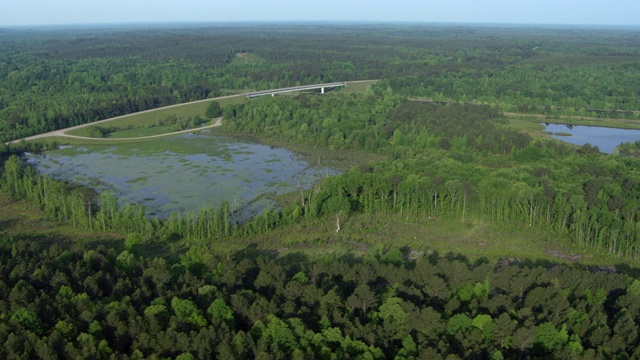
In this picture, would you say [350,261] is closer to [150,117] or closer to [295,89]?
[150,117]

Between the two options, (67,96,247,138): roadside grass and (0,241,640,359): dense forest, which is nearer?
(0,241,640,359): dense forest

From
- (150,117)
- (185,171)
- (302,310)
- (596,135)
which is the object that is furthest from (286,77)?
(302,310)

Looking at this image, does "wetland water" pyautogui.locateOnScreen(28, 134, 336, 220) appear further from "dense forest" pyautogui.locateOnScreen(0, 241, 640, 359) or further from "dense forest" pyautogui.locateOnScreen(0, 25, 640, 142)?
"dense forest" pyautogui.locateOnScreen(0, 241, 640, 359)

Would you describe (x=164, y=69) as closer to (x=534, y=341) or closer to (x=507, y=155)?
(x=507, y=155)

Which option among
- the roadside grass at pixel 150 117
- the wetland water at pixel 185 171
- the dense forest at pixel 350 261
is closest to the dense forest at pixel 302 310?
the dense forest at pixel 350 261

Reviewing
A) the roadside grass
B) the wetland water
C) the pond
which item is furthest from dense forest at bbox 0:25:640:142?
the wetland water

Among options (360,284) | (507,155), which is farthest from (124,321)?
(507,155)
